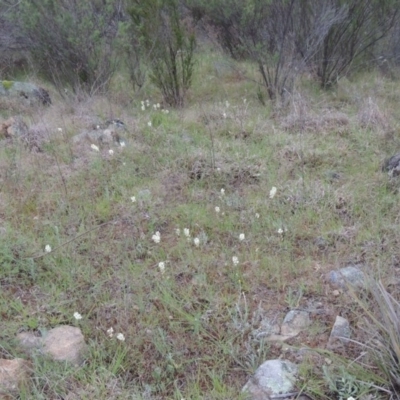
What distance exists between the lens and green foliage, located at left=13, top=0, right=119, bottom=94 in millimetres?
6582

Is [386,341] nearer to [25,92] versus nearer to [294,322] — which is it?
[294,322]

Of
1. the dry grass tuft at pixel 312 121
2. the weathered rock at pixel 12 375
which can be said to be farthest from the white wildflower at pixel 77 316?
the dry grass tuft at pixel 312 121

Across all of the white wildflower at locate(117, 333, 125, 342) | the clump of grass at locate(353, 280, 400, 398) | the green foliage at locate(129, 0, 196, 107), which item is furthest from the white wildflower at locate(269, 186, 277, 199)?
the green foliage at locate(129, 0, 196, 107)

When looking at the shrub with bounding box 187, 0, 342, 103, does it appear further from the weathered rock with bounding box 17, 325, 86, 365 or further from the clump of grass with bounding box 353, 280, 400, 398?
the weathered rock with bounding box 17, 325, 86, 365

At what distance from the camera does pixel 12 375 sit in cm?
223

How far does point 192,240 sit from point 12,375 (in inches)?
56.8

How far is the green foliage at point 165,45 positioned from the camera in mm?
6160

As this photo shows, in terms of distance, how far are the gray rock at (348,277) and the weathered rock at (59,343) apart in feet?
4.76

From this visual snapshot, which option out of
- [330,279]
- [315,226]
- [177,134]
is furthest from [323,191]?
[177,134]

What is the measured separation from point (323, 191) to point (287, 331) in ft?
4.97

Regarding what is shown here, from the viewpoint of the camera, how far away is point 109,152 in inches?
175

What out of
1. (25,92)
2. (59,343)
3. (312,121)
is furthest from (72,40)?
(59,343)

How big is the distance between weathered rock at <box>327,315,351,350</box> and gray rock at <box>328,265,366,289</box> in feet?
0.95

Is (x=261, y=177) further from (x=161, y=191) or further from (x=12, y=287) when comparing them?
(x=12, y=287)
